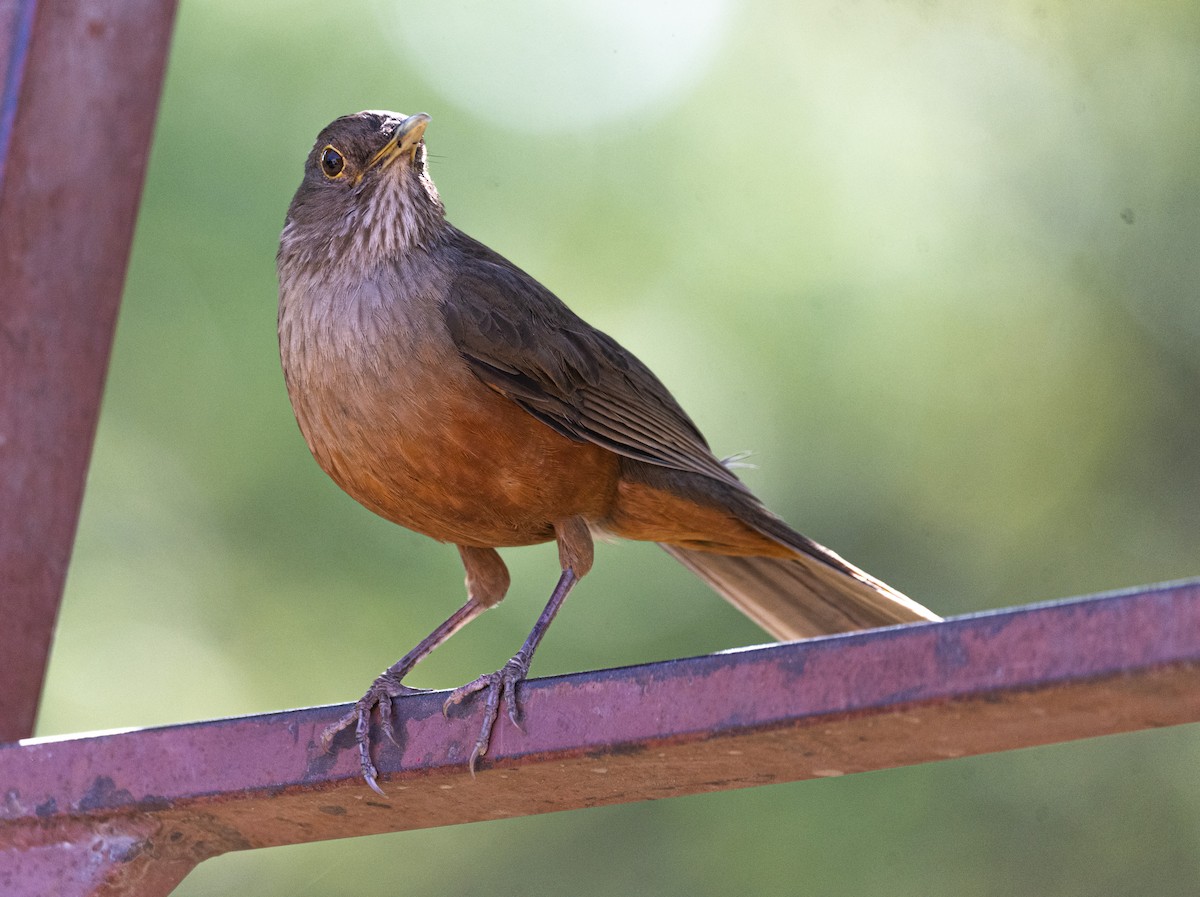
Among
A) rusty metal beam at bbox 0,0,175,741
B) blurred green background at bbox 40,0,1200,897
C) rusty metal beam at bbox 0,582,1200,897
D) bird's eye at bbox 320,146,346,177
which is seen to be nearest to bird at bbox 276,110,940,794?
bird's eye at bbox 320,146,346,177

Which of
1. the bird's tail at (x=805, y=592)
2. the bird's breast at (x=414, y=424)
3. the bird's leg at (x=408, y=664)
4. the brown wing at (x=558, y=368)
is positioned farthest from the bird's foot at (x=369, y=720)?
the bird's tail at (x=805, y=592)

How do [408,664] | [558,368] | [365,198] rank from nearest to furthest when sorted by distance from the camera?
[408,664], [558,368], [365,198]

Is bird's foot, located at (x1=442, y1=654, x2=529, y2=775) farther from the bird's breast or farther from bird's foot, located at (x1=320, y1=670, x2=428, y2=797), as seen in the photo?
the bird's breast

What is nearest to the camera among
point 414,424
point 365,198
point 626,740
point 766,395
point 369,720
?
point 626,740

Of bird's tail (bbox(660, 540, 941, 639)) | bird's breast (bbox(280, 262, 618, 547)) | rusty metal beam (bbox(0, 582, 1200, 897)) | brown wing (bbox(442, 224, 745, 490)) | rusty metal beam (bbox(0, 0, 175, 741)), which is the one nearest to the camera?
rusty metal beam (bbox(0, 582, 1200, 897))

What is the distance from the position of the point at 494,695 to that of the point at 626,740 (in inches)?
25.0

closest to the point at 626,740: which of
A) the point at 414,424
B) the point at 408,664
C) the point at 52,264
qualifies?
the point at 414,424

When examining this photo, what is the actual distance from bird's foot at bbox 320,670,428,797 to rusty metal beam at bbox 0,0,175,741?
1.00 m

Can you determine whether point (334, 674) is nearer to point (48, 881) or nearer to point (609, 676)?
point (48, 881)

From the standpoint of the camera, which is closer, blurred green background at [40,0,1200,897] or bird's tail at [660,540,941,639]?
bird's tail at [660,540,941,639]

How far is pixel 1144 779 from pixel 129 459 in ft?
21.7

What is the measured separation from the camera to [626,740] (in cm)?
283

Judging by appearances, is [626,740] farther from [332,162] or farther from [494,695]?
[332,162]

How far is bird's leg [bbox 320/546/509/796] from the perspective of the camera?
10.7ft
